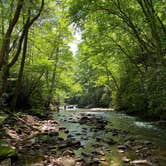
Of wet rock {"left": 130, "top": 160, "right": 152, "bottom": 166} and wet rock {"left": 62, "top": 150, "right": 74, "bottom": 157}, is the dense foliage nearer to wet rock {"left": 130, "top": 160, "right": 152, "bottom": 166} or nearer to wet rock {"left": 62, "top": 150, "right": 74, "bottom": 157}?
wet rock {"left": 130, "top": 160, "right": 152, "bottom": 166}

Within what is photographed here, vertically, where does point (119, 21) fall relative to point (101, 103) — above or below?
above

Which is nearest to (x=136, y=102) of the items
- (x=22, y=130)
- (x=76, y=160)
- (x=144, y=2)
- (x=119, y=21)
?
(x=119, y=21)

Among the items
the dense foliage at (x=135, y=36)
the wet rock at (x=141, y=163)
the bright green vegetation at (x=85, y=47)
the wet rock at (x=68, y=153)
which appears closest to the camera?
the wet rock at (x=141, y=163)

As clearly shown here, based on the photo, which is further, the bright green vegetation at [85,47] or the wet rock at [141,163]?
the bright green vegetation at [85,47]

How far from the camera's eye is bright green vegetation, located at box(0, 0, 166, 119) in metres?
13.5

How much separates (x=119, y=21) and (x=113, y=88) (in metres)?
19.1

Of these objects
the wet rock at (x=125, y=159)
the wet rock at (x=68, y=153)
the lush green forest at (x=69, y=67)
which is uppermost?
the lush green forest at (x=69, y=67)

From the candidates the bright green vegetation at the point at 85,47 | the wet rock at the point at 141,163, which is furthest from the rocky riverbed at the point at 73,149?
the bright green vegetation at the point at 85,47

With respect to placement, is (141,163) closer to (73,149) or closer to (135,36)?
(73,149)

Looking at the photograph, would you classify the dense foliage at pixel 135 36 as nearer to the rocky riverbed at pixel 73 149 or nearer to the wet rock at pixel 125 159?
the rocky riverbed at pixel 73 149

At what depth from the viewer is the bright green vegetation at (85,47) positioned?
44.4 feet

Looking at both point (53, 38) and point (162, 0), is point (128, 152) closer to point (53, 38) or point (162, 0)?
point (162, 0)

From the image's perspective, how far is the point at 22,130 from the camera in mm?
12945

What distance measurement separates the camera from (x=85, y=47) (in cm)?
2216
